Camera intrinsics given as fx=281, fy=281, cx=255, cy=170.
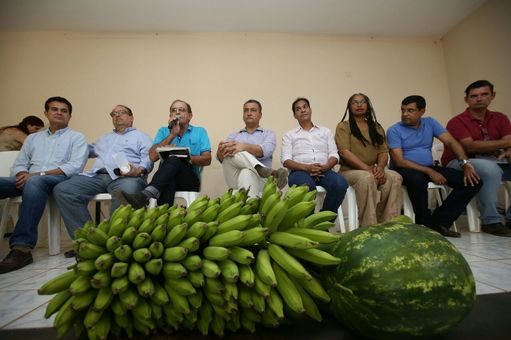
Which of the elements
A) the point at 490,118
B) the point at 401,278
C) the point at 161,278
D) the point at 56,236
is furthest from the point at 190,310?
the point at 490,118

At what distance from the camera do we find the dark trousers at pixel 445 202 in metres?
2.51

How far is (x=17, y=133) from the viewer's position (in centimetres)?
328

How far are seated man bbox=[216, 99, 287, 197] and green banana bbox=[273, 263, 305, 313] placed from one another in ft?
5.03

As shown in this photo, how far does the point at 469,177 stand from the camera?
2.49m

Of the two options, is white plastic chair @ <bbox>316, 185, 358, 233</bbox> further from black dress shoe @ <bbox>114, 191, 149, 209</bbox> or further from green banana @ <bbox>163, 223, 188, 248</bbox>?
green banana @ <bbox>163, 223, 188, 248</bbox>

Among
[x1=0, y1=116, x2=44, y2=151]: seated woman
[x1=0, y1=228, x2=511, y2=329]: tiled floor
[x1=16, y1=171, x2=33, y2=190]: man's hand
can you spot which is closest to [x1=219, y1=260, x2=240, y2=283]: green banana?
[x1=0, y1=228, x2=511, y2=329]: tiled floor

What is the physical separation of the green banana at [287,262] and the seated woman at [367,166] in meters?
1.95

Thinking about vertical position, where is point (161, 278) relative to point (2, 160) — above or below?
below

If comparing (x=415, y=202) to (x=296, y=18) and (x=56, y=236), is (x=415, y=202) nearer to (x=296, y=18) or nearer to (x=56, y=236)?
(x=296, y=18)

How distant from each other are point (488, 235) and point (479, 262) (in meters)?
1.10

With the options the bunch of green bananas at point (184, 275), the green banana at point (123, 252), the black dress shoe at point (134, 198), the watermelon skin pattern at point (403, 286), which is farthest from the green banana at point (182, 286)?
the black dress shoe at point (134, 198)

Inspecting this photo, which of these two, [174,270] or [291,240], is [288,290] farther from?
[174,270]

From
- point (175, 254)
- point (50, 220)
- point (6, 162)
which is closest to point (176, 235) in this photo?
point (175, 254)

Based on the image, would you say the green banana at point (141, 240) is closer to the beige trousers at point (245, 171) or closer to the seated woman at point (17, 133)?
the beige trousers at point (245, 171)
